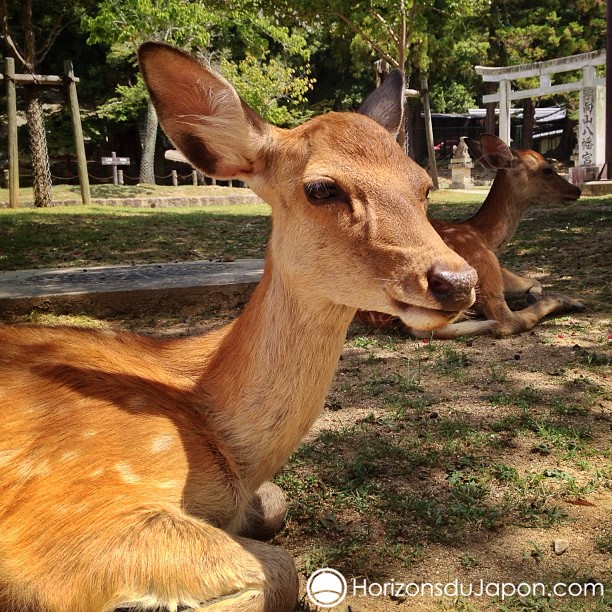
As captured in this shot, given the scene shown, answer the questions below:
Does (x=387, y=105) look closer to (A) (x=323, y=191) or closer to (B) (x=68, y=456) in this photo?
(A) (x=323, y=191)

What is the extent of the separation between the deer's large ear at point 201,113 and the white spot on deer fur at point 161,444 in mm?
938

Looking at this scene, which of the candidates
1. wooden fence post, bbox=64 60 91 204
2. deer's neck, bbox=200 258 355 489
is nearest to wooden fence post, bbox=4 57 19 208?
wooden fence post, bbox=64 60 91 204

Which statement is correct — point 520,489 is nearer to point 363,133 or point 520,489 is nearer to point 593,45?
point 363,133

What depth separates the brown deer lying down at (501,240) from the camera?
5441 millimetres

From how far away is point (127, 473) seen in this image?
2.10 metres

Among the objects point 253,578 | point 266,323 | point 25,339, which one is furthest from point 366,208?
point 25,339

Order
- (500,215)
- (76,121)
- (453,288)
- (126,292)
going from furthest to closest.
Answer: (76,121) → (500,215) → (126,292) → (453,288)

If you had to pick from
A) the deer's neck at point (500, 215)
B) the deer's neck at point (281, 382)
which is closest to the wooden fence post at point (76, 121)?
the deer's neck at point (500, 215)

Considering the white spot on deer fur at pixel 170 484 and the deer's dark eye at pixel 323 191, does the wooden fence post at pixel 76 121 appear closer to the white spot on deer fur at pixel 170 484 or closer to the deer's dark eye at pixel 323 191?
the deer's dark eye at pixel 323 191

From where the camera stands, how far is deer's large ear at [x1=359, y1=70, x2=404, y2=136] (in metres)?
3.14

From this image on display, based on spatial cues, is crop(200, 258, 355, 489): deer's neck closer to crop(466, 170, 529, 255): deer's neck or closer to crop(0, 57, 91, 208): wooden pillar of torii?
crop(466, 170, 529, 255): deer's neck

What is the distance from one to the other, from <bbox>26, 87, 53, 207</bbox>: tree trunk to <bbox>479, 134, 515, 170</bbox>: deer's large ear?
11.3 m

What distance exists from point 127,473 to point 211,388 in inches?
19.5

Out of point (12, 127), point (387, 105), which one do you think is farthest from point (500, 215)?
point (12, 127)
